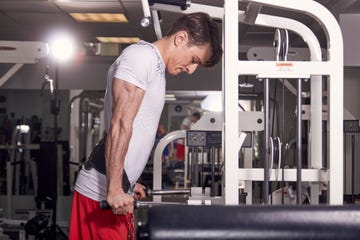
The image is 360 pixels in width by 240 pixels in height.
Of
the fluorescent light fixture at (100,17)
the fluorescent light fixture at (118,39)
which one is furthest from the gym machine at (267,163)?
the fluorescent light fixture at (118,39)

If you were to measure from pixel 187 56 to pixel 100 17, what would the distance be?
143 inches

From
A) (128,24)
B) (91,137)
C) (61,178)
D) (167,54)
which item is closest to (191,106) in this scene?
(91,137)

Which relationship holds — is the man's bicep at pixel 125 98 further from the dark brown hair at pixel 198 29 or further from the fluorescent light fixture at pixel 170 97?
the fluorescent light fixture at pixel 170 97

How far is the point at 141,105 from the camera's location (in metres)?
1.80

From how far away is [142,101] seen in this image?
1.80 m

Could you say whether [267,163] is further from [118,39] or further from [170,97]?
[170,97]

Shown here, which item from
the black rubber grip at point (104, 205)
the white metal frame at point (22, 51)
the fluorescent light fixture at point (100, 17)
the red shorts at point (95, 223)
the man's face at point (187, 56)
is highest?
the fluorescent light fixture at point (100, 17)

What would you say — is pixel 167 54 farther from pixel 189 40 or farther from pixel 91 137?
pixel 91 137

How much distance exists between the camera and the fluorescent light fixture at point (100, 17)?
521 centimetres

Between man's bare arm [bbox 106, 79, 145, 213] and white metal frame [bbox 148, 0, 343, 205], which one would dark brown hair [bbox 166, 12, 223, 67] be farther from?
man's bare arm [bbox 106, 79, 145, 213]

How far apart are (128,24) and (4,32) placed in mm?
1829

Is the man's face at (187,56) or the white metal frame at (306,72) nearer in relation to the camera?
the white metal frame at (306,72)

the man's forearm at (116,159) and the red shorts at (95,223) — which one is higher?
the man's forearm at (116,159)

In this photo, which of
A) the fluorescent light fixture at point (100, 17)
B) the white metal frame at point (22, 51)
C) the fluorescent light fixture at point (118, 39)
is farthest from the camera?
the fluorescent light fixture at point (118, 39)
